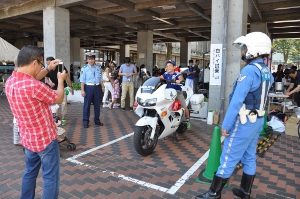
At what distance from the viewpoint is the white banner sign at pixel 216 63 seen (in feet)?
22.4

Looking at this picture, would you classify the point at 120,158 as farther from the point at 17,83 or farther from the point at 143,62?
the point at 143,62

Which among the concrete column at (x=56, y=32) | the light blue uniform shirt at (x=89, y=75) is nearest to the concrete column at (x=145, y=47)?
the concrete column at (x=56, y=32)

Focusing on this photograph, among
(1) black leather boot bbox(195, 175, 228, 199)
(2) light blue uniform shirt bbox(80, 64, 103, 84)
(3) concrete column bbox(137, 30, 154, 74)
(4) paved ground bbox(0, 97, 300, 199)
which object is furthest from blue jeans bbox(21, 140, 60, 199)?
(3) concrete column bbox(137, 30, 154, 74)

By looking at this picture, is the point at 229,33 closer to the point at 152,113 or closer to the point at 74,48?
the point at 152,113

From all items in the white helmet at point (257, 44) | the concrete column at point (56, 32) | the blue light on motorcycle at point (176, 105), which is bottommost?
the blue light on motorcycle at point (176, 105)

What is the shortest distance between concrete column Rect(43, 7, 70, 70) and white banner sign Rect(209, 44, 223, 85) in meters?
6.00

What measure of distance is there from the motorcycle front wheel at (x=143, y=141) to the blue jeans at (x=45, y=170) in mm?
1866

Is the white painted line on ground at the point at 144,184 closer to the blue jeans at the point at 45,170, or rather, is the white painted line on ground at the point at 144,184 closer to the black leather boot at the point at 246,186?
the black leather boot at the point at 246,186

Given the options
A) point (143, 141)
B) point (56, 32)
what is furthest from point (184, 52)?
point (143, 141)

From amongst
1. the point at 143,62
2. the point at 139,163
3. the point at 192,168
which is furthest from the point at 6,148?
the point at 143,62

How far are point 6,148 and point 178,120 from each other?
3.27m

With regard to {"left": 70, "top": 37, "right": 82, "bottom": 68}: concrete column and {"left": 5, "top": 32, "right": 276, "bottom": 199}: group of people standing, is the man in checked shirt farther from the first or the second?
{"left": 70, "top": 37, "right": 82, "bottom": 68}: concrete column

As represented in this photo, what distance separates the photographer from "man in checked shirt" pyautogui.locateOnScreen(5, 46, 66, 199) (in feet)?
7.16

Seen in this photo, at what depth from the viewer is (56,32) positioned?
9.73 meters
